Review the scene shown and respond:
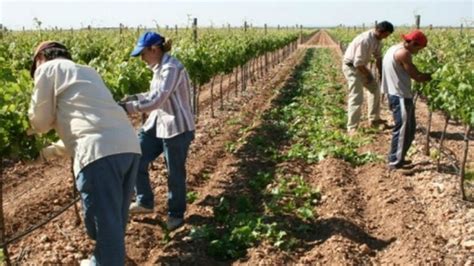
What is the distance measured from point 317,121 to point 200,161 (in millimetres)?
3516

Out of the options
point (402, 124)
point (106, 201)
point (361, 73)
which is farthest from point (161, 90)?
point (361, 73)

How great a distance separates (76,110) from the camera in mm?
3664

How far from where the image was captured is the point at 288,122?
35.9ft

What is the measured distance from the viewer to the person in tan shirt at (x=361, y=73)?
9320 mm

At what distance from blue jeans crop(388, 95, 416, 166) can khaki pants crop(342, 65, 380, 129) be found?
94.0 inches

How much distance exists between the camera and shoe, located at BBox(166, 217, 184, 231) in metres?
5.62

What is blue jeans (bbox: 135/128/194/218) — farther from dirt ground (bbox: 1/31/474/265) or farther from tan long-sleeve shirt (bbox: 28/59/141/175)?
tan long-sleeve shirt (bbox: 28/59/141/175)

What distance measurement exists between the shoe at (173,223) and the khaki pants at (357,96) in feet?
16.6

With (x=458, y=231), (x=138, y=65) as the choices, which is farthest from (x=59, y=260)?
(x=458, y=231)

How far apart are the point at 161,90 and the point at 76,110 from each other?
1.62 meters

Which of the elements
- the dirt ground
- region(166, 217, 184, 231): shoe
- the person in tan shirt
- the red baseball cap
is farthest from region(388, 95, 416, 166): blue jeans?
region(166, 217, 184, 231): shoe

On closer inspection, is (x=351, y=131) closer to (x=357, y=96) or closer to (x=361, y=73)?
(x=357, y=96)

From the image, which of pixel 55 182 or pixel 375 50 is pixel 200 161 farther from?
pixel 375 50

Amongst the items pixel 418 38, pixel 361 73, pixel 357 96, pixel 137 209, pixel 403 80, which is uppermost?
pixel 418 38
